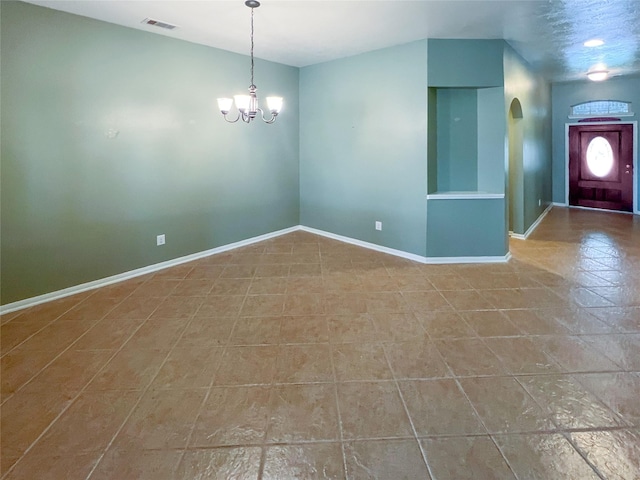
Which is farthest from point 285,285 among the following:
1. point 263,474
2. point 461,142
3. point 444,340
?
point 461,142

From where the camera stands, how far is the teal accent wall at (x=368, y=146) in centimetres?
502

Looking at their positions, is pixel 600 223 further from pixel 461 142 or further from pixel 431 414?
pixel 431 414

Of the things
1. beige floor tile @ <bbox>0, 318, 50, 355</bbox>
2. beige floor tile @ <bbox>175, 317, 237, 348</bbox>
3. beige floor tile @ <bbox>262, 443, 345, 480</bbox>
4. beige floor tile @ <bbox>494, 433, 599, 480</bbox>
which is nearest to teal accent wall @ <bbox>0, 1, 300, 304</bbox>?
beige floor tile @ <bbox>0, 318, 50, 355</bbox>

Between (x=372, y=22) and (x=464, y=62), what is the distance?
4.26 feet

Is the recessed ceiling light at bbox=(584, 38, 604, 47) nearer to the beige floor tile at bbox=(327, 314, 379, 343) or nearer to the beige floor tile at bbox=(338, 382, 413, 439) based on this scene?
the beige floor tile at bbox=(327, 314, 379, 343)

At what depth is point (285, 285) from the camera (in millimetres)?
4285

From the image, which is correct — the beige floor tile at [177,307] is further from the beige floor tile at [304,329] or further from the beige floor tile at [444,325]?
the beige floor tile at [444,325]

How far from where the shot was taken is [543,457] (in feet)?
5.98

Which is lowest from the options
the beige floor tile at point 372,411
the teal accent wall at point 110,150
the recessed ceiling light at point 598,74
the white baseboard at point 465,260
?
the beige floor tile at point 372,411

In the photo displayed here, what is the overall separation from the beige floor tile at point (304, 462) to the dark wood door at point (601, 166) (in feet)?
29.8

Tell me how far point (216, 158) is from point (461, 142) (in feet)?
10.3

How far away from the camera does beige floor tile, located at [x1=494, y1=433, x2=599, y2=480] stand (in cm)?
173

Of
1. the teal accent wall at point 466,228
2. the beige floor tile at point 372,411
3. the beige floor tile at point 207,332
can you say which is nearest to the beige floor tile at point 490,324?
the beige floor tile at point 372,411

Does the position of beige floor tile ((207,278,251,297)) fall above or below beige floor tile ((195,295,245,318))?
above
